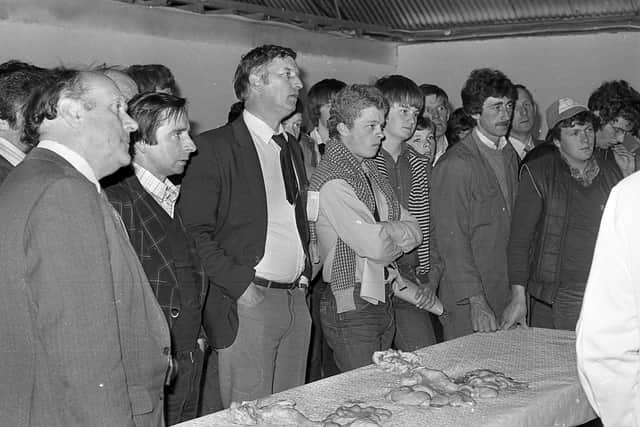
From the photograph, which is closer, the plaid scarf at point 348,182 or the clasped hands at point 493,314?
the plaid scarf at point 348,182

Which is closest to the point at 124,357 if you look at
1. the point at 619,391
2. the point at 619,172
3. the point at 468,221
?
the point at 619,391

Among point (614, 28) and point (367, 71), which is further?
point (367, 71)

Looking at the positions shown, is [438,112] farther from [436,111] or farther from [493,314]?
[493,314]

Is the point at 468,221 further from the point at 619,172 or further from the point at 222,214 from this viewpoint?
the point at 222,214

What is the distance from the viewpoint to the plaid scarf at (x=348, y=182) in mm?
3764

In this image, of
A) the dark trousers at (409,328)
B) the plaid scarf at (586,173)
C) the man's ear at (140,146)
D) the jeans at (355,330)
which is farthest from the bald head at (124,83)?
the plaid scarf at (586,173)

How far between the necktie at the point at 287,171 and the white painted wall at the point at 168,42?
1.44 metres

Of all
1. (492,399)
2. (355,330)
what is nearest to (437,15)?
(355,330)

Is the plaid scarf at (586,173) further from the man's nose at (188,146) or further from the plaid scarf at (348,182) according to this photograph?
the man's nose at (188,146)

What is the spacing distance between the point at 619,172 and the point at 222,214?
203 centimetres

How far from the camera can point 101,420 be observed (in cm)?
201

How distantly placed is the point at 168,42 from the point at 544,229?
332cm

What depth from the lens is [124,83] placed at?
133 inches

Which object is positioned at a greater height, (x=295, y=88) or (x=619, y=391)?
(x=295, y=88)
